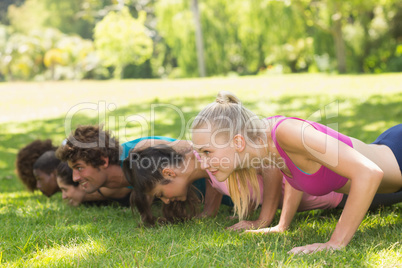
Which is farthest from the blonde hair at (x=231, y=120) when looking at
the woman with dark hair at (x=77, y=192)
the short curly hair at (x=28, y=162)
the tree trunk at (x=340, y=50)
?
the tree trunk at (x=340, y=50)

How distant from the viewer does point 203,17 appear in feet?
79.4

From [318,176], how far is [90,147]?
74.6 inches

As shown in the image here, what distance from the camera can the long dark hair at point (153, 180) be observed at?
3152 mm

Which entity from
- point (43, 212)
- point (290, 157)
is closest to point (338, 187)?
point (290, 157)

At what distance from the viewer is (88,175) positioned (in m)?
3.70

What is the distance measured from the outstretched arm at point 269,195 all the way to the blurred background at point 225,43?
48.6ft

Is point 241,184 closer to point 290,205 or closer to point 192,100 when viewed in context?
point 290,205

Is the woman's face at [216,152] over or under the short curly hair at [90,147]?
over

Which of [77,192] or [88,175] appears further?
[77,192]

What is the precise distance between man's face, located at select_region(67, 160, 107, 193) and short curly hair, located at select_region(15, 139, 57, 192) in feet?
3.39

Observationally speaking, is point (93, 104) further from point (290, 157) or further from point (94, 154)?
point (290, 157)

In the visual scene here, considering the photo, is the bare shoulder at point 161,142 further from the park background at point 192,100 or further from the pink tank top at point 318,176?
the pink tank top at point 318,176

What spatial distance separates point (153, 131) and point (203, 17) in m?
17.8

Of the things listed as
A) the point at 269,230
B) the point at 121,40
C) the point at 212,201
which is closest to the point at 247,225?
the point at 269,230
